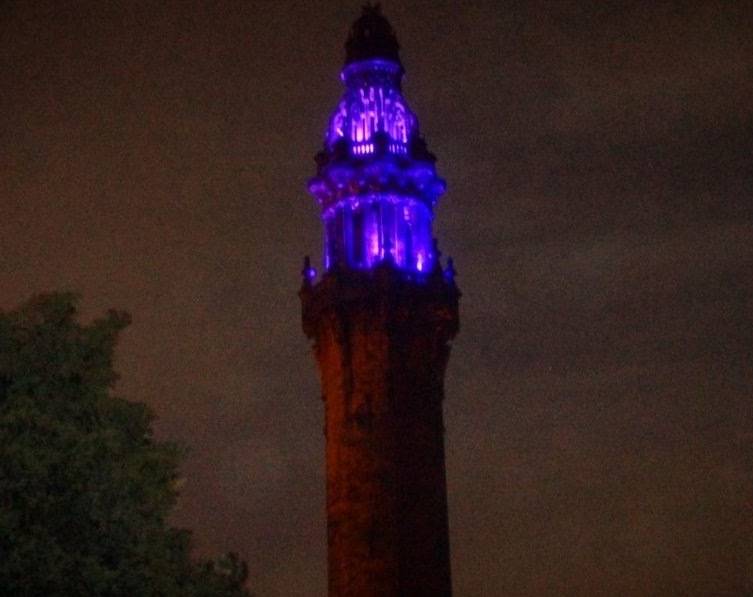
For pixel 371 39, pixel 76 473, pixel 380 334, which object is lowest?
pixel 76 473

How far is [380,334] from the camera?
2506 inches

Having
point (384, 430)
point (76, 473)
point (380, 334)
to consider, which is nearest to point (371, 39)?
point (380, 334)

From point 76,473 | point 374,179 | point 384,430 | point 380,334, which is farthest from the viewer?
point 374,179

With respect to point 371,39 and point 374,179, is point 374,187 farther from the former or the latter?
point 371,39

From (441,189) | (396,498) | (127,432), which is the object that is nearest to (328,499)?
(396,498)

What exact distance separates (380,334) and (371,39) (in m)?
14.8

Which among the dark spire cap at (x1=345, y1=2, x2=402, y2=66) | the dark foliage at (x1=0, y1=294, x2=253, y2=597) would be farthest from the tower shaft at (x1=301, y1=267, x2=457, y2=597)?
the dark foliage at (x1=0, y1=294, x2=253, y2=597)

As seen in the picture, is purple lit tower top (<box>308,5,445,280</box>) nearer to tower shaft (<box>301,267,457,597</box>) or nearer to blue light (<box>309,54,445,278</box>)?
blue light (<box>309,54,445,278</box>)

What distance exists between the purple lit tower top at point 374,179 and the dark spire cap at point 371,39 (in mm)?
79

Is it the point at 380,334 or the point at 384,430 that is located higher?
the point at 380,334

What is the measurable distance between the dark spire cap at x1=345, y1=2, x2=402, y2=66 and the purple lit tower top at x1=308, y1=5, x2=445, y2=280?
79 mm

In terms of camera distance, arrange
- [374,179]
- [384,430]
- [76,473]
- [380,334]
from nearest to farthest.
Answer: [76,473] < [384,430] < [380,334] < [374,179]

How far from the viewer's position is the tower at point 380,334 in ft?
202

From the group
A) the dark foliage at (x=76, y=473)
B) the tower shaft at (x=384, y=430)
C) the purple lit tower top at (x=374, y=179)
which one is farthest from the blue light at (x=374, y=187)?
the dark foliage at (x=76, y=473)
